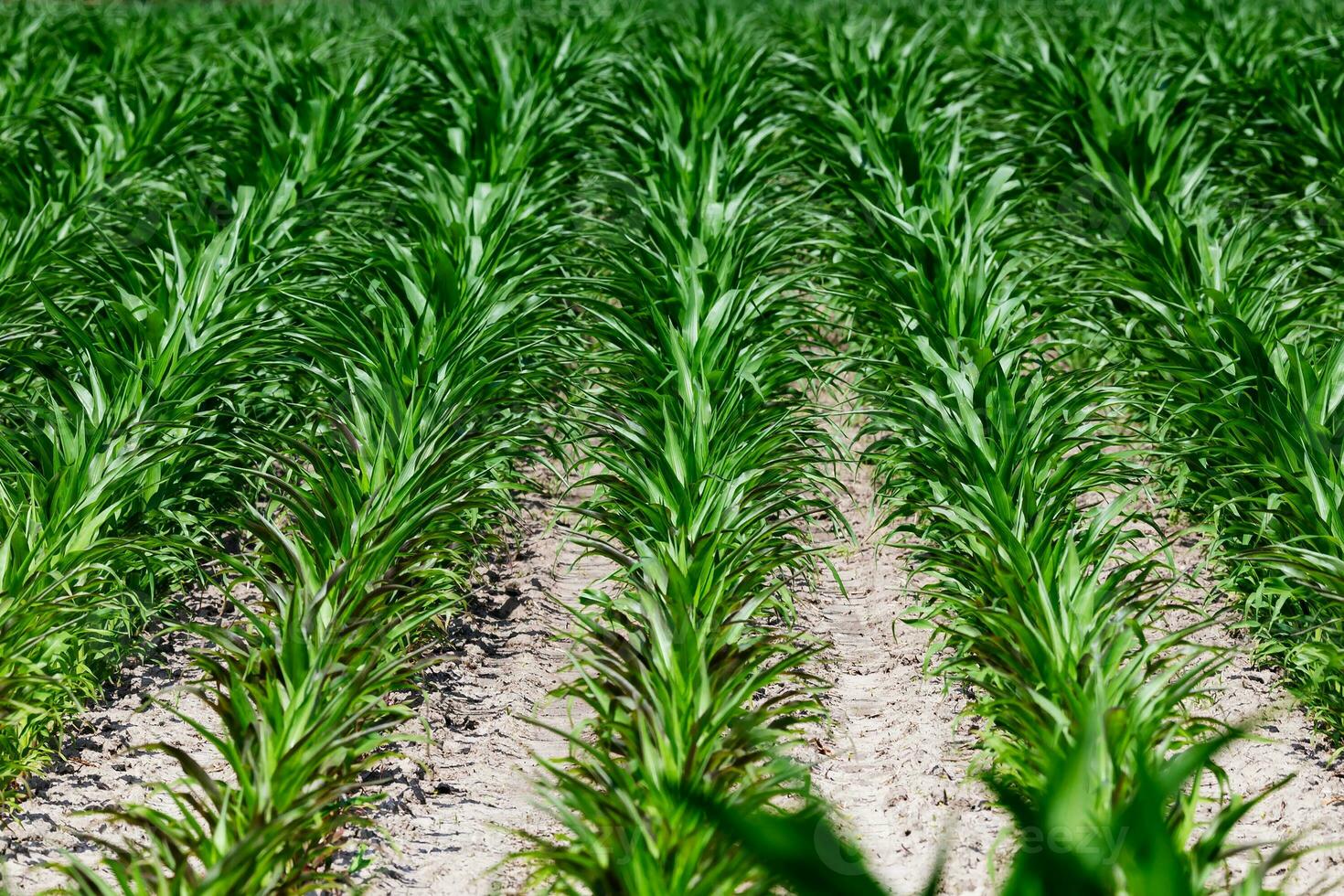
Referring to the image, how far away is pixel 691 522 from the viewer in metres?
3.12

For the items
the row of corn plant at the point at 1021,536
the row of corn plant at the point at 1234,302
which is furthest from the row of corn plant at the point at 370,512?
the row of corn plant at the point at 1234,302

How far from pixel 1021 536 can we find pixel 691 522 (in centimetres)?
80

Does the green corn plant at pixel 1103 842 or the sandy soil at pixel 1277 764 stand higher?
the sandy soil at pixel 1277 764

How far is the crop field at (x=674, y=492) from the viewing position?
245 centimetres

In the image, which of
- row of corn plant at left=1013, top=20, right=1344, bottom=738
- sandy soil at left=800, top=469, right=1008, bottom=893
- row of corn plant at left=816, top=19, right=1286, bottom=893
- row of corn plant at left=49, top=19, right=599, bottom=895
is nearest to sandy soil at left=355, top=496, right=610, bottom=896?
row of corn plant at left=49, top=19, right=599, bottom=895

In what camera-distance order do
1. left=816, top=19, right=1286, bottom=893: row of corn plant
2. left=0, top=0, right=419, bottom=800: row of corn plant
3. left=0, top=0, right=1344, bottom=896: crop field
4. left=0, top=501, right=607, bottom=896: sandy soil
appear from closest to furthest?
left=816, top=19, right=1286, bottom=893: row of corn plant, left=0, top=0, right=1344, bottom=896: crop field, left=0, top=501, right=607, bottom=896: sandy soil, left=0, top=0, right=419, bottom=800: row of corn plant

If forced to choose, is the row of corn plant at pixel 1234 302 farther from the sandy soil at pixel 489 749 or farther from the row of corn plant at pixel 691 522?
the sandy soil at pixel 489 749

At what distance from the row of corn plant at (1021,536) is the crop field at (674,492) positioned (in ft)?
0.06

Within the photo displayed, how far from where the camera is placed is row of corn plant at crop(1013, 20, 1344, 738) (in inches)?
122

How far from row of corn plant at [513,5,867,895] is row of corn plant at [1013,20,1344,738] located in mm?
1091

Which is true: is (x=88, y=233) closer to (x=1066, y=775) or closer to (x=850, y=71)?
(x=850, y=71)

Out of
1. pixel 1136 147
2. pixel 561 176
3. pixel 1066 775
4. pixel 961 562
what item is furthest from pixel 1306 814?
pixel 561 176

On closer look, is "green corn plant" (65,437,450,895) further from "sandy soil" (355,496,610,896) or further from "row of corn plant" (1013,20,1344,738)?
"row of corn plant" (1013,20,1344,738)

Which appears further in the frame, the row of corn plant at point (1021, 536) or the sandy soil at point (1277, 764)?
the sandy soil at point (1277, 764)
